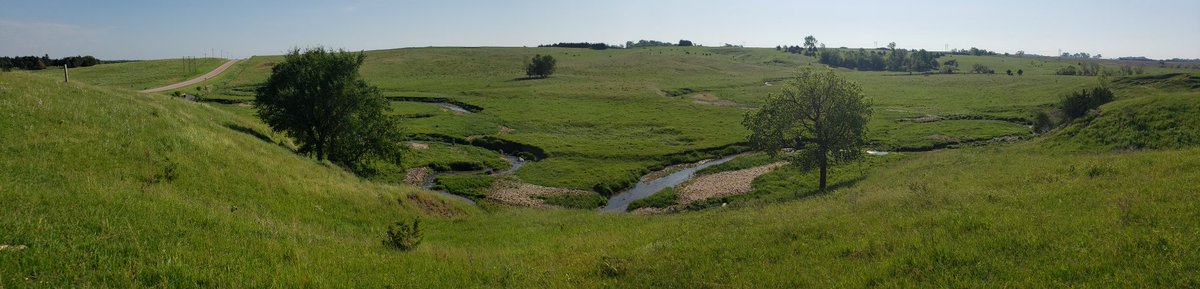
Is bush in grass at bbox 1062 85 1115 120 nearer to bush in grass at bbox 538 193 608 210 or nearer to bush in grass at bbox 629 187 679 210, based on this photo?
bush in grass at bbox 629 187 679 210

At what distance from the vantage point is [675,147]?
205 feet

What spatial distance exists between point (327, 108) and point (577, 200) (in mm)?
17888

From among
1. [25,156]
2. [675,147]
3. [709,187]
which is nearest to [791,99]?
[709,187]

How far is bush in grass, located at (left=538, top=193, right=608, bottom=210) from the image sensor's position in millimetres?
41438

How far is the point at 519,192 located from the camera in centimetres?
4406

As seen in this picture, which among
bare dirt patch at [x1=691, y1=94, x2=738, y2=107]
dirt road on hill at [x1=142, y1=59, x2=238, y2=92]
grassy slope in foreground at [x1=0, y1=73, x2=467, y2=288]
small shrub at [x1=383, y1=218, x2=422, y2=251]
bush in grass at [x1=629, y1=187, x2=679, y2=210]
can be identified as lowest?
bush in grass at [x1=629, y1=187, x2=679, y2=210]

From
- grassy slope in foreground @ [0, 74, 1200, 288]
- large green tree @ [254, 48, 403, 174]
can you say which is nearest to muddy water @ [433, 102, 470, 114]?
large green tree @ [254, 48, 403, 174]

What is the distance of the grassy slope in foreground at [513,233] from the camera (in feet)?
35.7

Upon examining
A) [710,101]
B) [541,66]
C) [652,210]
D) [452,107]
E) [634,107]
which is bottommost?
[652,210]

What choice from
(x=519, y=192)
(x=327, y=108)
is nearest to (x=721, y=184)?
(x=519, y=192)

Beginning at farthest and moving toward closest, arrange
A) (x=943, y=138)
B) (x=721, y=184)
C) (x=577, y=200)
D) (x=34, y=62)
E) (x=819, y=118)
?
(x=34, y=62)
(x=943, y=138)
(x=721, y=184)
(x=577, y=200)
(x=819, y=118)

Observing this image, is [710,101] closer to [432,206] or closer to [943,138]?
[943,138]

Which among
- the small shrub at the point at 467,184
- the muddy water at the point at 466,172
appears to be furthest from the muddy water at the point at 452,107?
the small shrub at the point at 467,184

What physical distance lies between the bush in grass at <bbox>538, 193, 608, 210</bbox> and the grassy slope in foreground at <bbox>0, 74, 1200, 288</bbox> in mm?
15451
